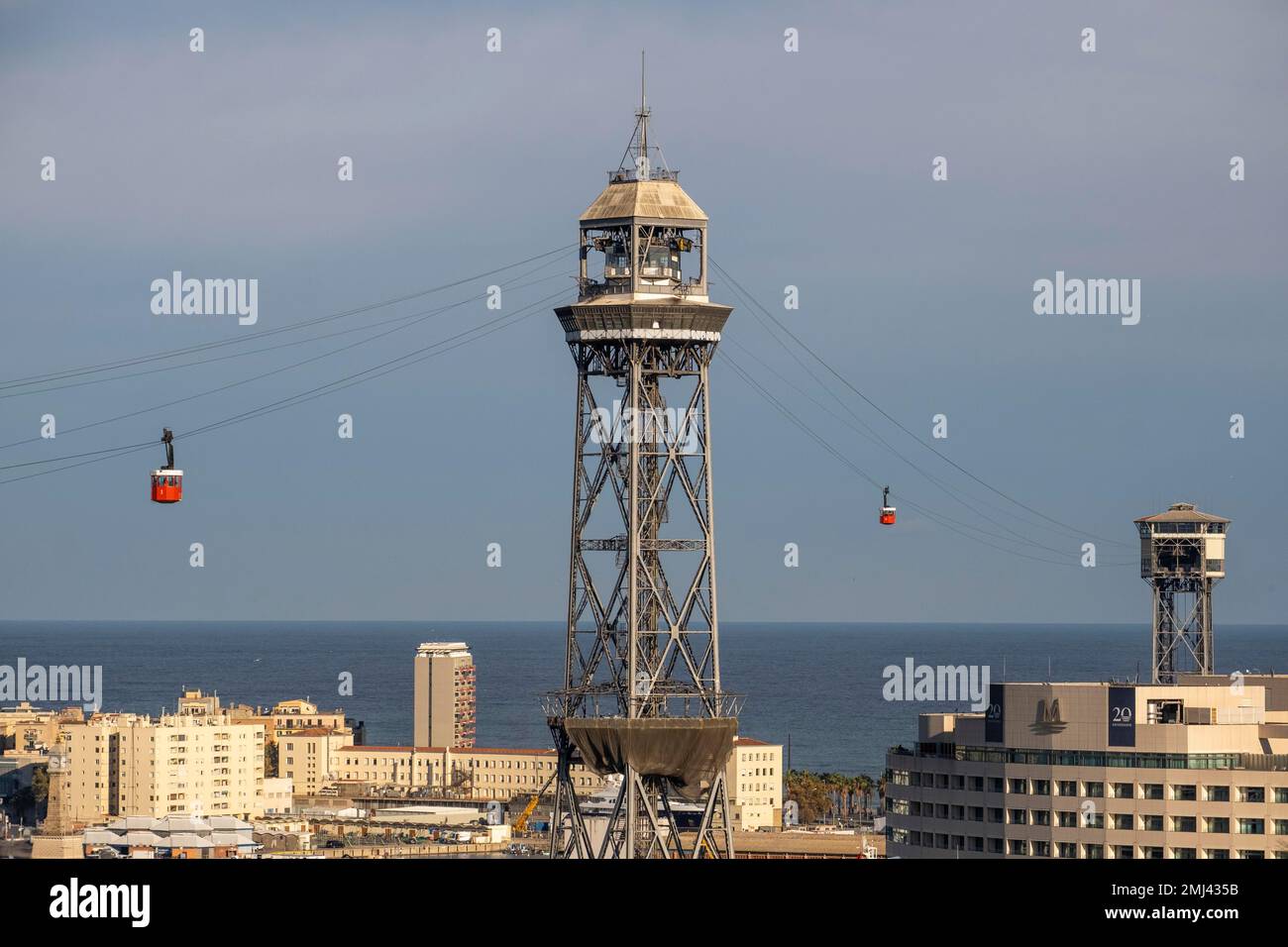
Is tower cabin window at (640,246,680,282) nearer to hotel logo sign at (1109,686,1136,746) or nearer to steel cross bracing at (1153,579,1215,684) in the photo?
hotel logo sign at (1109,686,1136,746)

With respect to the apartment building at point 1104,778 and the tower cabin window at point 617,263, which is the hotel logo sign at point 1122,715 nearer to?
the apartment building at point 1104,778

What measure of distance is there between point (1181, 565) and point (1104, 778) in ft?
226

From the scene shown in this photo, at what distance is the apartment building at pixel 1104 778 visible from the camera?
95125 millimetres

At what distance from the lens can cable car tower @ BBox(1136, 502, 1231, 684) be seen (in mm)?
162500

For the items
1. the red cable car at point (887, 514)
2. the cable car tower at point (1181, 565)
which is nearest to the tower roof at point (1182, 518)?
the cable car tower at point (1181, 565)

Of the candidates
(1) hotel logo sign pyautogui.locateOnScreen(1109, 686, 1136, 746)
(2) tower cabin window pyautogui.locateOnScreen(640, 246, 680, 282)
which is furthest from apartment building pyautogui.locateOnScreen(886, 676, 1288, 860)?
(2) tower cabin window pyautogui.locateOnScreen(640, 246, 680, 282)

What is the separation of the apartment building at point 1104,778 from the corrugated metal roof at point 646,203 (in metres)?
31.1

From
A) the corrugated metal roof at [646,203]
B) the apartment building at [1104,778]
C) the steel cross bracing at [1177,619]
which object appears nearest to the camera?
the corrugated metal roof at [646,203]

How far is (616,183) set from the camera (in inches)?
3248

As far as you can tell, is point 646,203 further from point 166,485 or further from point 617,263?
point 166,485

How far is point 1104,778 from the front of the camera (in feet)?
322
